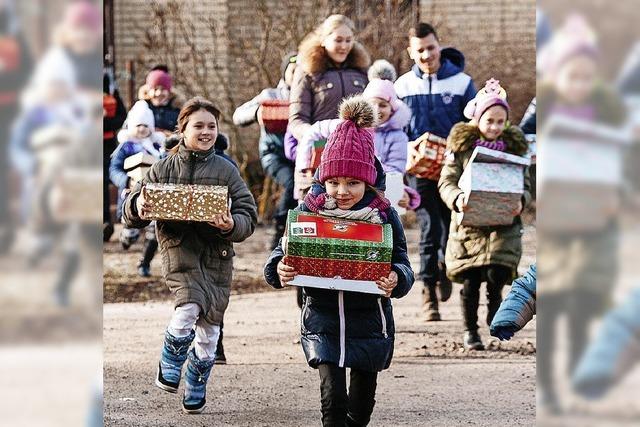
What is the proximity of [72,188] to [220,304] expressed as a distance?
13.6 feet

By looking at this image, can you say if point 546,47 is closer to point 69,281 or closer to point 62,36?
point 62,36

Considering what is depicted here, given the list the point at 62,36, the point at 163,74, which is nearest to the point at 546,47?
the point at 62,36

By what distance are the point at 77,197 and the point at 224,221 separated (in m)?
3.61

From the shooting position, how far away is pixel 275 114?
8.62 metres

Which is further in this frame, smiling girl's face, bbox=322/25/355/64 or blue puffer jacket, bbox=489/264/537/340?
smiling girl's face, bbox=322/25/355/64

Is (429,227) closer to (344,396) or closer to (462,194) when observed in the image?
(462,194)

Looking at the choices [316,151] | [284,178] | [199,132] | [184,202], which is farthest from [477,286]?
[184,202]

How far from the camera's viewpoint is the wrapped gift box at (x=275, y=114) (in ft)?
28.1

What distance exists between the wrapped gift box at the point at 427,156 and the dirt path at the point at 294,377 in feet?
3.47

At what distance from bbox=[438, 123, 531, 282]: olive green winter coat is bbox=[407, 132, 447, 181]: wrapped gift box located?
22.6 inches

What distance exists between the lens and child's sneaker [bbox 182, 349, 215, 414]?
632 centimetres

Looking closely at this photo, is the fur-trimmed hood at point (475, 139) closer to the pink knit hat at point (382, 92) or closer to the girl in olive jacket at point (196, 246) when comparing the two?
the pink knit hat at point (382, 92)

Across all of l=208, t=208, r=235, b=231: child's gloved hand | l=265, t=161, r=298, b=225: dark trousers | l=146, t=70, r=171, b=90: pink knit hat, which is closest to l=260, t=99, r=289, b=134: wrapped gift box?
l=265, t=161, r=298, b=225: dark trousers

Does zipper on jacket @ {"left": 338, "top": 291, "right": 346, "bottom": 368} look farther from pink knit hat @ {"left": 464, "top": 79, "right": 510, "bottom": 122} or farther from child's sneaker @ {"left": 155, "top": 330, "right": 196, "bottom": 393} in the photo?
pink knit hat @ {"left": 464, "top": 79, "right": 510, "bottom": 122}
